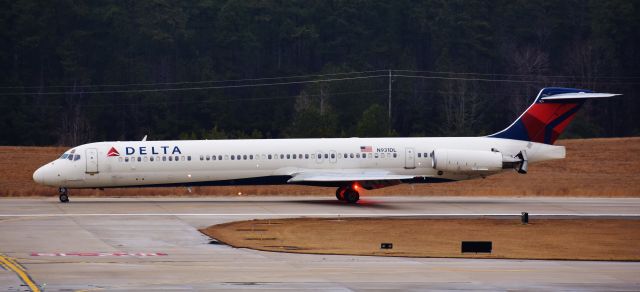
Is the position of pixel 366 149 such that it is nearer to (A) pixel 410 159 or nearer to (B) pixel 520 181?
(A) pixel 410 159

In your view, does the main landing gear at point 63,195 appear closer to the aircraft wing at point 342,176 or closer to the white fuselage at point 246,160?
the white fuselage at point 246,160

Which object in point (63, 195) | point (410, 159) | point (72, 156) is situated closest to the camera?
point (72, 156)

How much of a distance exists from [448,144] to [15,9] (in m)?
56.7

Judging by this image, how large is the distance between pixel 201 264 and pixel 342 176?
751 inches

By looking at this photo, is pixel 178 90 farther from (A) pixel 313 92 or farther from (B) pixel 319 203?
(B) pixel 319 203

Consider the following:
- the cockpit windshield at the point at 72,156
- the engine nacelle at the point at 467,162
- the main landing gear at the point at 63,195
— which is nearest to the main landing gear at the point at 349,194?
the engine nacelle at the point at 467,162

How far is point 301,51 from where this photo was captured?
339 feet

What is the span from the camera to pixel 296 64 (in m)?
103

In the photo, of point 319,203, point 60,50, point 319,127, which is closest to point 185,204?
point 319,203

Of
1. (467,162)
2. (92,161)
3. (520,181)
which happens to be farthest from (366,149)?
(520,181)

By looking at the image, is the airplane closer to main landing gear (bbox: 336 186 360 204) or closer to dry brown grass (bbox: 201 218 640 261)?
main landing gear (bbox: 336 186 360 204)

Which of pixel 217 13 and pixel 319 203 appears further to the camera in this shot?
pixel 217 13

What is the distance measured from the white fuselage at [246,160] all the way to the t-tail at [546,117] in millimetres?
415

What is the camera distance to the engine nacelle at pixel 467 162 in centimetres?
4541
